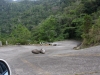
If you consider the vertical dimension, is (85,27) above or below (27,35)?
above

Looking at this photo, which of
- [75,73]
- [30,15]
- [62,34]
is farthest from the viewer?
[30,15]

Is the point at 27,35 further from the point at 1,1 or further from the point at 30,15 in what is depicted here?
the point at 1,1

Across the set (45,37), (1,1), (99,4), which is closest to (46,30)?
(45,37)

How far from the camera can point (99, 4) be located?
36.7 meters

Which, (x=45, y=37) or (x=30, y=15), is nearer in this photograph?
(x=45, y=37)

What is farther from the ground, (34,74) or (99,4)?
(99,4)

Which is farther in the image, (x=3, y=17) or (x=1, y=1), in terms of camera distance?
(x=1, y=1)

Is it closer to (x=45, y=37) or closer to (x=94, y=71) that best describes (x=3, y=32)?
(x=45, y=37)

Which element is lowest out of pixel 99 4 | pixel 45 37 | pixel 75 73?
pixel 45 37

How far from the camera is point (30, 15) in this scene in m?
70.6

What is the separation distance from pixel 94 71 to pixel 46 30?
3539 cm

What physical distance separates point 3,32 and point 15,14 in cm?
2175

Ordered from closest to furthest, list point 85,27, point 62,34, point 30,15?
point 85,27 → point 62,34 → point 30,15

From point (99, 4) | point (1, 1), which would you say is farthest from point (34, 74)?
point (1, 1)
